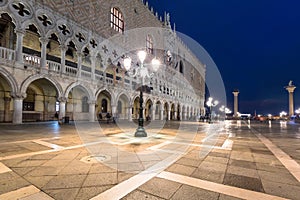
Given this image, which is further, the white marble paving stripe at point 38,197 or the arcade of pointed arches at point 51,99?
the arcade of pointed arches at point 51,99

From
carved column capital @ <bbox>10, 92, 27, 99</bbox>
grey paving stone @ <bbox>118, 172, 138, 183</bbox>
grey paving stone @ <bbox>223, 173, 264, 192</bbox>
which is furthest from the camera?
carved column capital @ <bbox>10, 92, 27, 99</bbox>

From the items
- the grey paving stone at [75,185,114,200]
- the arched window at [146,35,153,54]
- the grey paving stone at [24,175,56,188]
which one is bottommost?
the grey paving stone at [75,185,114,200]

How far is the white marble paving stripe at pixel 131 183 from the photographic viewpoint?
2.82 meters

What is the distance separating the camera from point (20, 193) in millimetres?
2809

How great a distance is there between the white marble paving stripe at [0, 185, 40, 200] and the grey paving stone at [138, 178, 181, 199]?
6.11 ft

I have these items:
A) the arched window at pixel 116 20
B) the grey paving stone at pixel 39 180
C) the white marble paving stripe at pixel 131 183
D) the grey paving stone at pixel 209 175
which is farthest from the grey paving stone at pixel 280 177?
the arched window at pixel 116 20

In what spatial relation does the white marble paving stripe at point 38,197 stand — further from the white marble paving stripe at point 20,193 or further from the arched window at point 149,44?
the arched window at point 149,44

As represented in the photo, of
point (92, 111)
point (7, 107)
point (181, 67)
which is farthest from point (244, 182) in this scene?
point (181, 67)

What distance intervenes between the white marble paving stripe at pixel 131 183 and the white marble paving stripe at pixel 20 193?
113 cm

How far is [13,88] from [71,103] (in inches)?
347

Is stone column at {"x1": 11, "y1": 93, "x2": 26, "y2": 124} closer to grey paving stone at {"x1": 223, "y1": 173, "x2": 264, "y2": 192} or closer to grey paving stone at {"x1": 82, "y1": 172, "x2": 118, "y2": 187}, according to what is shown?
grey paving stone at {"x1": 82, "y1": 172, "x2": 118, "y2": 187}

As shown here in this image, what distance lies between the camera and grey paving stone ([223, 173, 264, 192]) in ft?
10.6

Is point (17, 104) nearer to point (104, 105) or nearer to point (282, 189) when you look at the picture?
point (104, 105)

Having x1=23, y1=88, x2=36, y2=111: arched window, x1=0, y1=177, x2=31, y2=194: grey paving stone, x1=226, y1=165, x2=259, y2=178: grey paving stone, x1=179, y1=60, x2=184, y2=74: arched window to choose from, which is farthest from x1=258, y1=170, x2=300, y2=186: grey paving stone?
x1=179, y1=60, x2=184, y2=74: arched window
